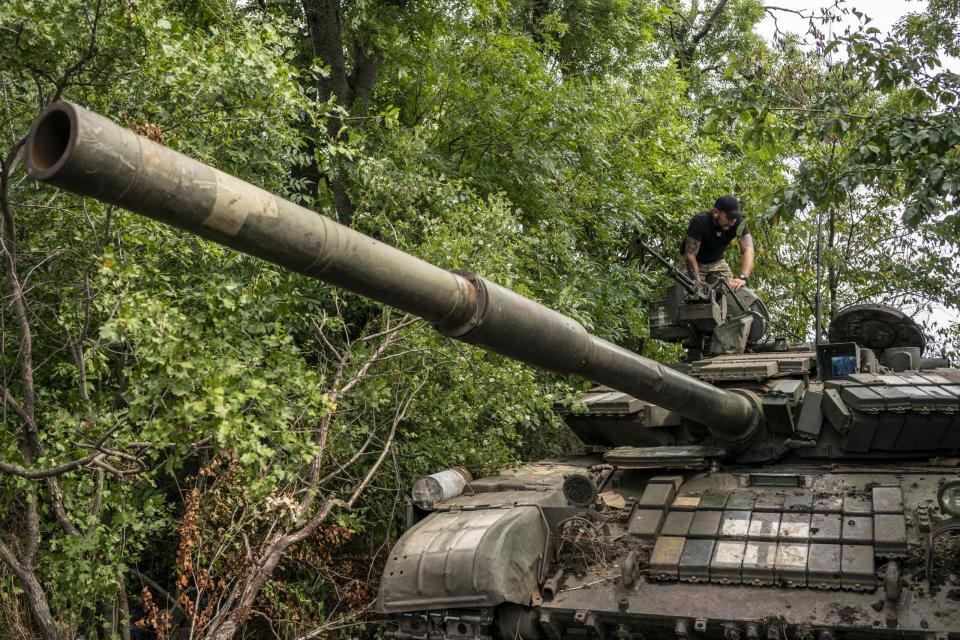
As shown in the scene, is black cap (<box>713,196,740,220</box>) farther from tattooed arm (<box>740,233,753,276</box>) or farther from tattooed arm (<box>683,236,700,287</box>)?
tattooed arm (<box>683,236,700,287</box>)

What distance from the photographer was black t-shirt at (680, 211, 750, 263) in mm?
10734

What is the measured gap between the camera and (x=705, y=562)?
6.65 m

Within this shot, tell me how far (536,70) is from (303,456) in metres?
8.58

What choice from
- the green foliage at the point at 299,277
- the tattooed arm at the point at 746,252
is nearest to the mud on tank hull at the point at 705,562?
the green foliage at the point at 299,277

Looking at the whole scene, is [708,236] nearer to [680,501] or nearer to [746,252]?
[746,252]

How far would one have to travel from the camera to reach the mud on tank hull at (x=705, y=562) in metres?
6.12

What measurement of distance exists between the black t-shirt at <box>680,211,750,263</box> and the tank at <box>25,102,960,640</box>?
1554 mm

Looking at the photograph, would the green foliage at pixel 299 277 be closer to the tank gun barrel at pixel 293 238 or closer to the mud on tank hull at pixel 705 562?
the mud on tank hull at pixel 705 562

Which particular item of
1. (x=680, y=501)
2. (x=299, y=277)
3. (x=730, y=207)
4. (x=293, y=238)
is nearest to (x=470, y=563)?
(x=680, y=501)

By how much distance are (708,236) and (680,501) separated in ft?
13.7

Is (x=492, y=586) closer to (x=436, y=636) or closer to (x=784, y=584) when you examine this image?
(x=436, y=636)

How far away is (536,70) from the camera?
548 inches

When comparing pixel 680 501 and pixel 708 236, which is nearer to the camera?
pixel 680 501

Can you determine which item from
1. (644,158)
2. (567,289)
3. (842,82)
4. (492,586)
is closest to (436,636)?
(492,586)
